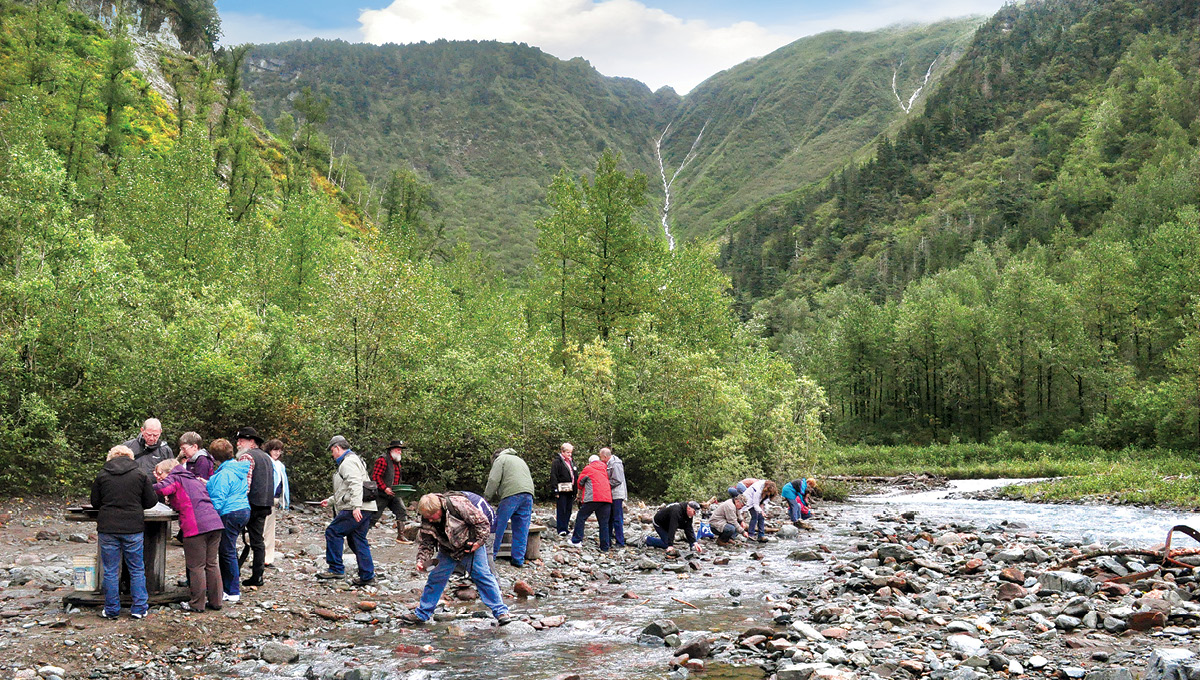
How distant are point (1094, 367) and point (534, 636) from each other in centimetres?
6355

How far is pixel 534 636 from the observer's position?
1138cm

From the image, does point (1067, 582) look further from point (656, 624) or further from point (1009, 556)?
point (656, 624)

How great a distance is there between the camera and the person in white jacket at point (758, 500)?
21.4 m

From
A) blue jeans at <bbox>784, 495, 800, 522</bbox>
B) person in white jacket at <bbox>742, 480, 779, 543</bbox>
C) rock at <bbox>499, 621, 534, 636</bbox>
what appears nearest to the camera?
rock at <bbox>499, 621, 534, 636</bbox>

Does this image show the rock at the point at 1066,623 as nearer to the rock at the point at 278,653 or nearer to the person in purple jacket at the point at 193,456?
the rock at the point at 278,653

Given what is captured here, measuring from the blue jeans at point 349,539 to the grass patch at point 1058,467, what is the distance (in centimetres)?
2919

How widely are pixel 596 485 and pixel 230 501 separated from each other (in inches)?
367

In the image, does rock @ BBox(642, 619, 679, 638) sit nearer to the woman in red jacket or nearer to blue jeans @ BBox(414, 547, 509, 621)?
blue jeans @ BBox(414, 547, 509, 621)

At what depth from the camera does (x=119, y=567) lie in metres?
10.6

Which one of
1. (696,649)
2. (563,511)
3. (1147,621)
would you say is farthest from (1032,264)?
(696,649)

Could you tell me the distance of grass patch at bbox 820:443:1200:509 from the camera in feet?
109

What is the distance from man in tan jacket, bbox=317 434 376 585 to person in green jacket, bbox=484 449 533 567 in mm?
2491

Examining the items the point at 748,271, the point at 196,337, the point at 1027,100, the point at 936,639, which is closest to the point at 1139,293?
the point at 936,639

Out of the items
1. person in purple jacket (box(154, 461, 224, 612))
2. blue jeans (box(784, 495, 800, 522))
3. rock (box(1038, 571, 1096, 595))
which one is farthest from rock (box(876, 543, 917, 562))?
person in purple jacket (box(154, 461, 224, 612))
